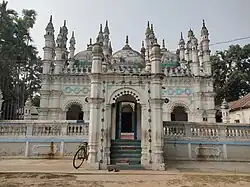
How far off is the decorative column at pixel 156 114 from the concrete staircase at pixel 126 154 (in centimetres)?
82

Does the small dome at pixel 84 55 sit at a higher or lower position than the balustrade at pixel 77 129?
higher

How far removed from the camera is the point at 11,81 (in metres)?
23.4

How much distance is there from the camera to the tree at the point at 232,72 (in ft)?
111

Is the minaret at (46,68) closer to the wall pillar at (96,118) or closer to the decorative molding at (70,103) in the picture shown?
the decorative molding at (70,103)

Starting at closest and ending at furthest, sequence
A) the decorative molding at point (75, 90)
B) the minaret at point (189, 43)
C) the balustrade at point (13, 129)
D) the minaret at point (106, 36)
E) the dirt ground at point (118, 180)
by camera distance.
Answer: the dirt ground at point (118, 180) → the balustrade at point (13, 129) → the decorative molding at point (75, 90) → the minaret at point (189, 43) → the minaret at point (106, 36)

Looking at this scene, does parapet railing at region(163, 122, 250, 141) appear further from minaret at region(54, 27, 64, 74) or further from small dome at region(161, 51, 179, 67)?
small dome at region(161, 51, 179, 67)

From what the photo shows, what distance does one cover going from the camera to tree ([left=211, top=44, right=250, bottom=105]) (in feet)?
111

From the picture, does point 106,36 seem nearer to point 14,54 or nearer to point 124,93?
point 14,54

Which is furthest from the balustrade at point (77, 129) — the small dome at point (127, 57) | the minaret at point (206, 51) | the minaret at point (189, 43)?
the minaret at point (189, 43)

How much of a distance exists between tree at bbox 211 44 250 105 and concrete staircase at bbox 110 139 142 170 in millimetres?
29103

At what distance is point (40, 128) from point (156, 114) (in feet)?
21.5

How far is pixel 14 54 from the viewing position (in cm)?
2336

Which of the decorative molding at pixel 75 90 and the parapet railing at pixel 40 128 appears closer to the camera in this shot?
the parapet railing at pixel 40 128

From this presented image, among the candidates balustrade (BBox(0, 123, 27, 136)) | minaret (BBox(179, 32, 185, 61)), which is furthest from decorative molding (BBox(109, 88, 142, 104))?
minaret (BBox(179, 32, 185, 61))
